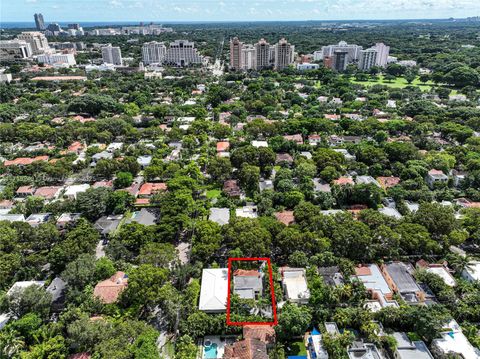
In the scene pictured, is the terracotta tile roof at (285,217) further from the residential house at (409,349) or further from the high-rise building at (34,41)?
the high-rise building at (34,41)

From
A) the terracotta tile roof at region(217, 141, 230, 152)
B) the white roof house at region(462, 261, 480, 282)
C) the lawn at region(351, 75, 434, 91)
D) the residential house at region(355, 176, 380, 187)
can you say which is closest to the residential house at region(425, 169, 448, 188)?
the residential house at region(355, 176, 380, 187)

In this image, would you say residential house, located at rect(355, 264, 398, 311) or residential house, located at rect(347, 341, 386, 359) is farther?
residential house, located at rect(355, 264, 398, 311)

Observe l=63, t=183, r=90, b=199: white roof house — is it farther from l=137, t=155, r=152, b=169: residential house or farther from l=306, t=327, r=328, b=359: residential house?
l=306, t=327, r=328, b=359: residential house

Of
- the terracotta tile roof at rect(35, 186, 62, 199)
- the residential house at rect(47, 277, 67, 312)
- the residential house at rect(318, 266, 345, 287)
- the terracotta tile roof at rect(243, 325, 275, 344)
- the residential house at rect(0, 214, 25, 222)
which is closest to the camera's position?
the terracotta tile roof at rect(243, 325, 275, 344)

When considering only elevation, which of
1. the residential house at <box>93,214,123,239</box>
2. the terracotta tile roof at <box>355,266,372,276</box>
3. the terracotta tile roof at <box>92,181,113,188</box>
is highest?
the terracotta tile roof at <box>92,181,113,188</box>

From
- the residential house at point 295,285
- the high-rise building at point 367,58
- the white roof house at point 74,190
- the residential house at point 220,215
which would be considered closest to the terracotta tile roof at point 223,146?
the residential house at point 220,215

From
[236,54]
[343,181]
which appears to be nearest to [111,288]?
[343,181]

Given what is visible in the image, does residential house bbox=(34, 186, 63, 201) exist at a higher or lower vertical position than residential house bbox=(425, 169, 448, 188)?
lower
